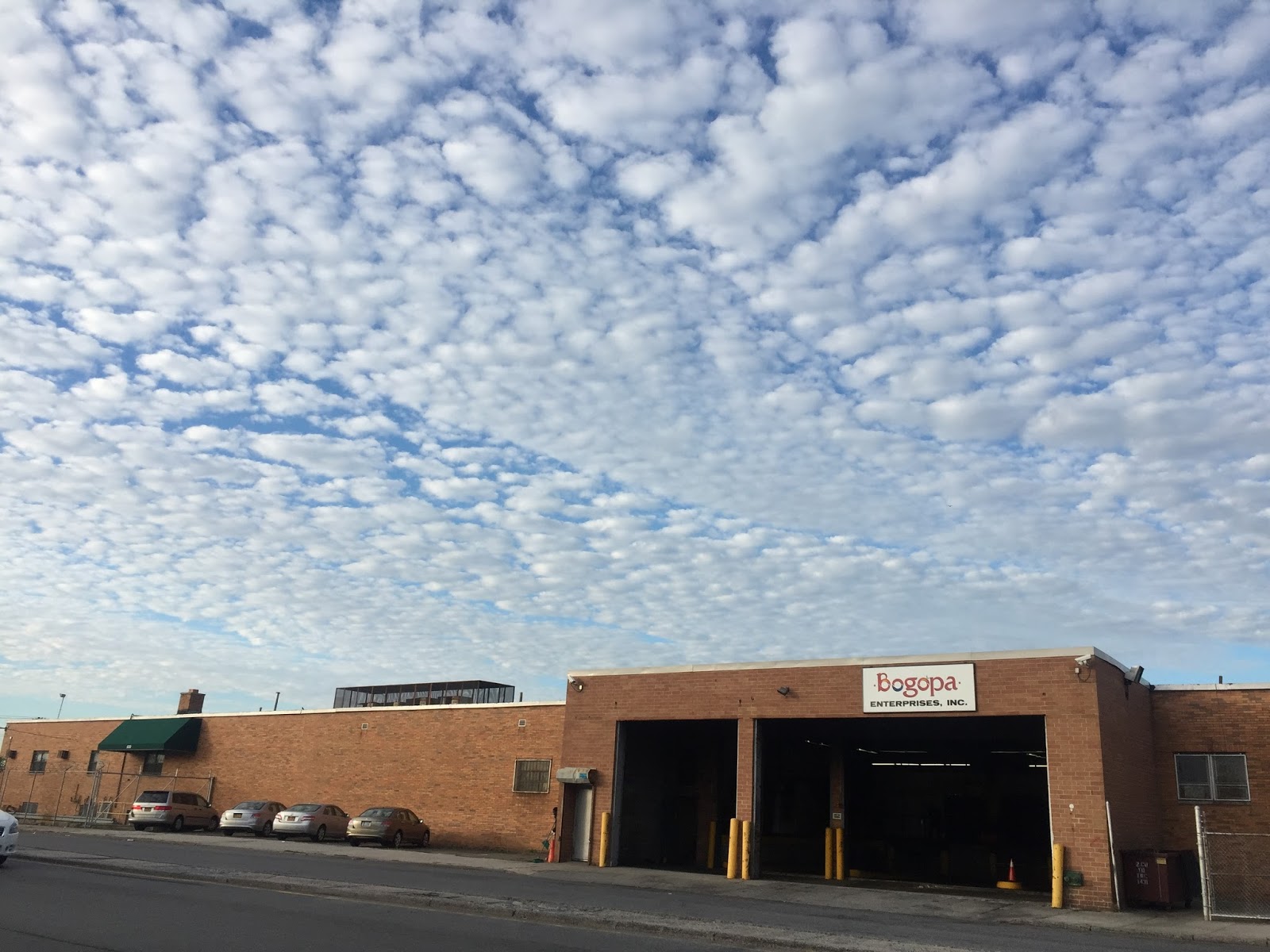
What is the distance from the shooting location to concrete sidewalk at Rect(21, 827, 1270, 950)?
16797mm

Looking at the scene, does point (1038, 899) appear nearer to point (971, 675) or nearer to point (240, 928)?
point (971, 675)

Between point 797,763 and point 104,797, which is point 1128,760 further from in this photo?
point 104,797

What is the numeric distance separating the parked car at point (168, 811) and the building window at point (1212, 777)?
115 ft

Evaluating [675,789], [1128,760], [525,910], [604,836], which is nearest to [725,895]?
[525,910]

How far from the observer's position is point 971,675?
84.6 ft

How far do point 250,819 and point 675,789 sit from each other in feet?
54.0

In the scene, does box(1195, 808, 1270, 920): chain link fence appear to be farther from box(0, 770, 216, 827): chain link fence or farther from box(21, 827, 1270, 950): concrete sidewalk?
box(0, 770, 216, 827): chain link fence

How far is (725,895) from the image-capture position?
22.8 metres

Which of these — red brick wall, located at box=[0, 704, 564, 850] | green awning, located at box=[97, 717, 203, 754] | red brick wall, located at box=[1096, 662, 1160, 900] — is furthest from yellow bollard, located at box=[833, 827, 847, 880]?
green awning, located at box=[97, 717, 203, 754]

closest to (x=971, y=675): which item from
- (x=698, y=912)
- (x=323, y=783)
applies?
(x=698, y=912)

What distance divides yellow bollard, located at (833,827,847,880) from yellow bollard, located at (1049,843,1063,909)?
7866 millimetres

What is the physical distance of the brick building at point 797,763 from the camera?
25141 mm

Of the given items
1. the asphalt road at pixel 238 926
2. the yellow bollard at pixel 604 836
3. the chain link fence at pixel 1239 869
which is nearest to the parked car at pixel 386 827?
the yellow bollard at pixel 604 836

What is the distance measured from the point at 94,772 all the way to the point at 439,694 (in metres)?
17.1
